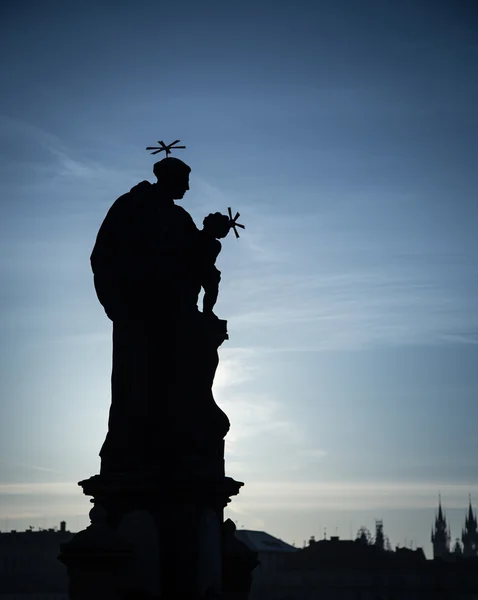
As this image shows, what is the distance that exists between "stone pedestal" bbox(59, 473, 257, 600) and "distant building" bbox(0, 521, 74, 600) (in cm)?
8127

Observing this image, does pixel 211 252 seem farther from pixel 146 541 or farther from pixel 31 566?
pixel 31 566

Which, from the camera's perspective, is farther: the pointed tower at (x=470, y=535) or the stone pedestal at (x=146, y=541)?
the pointed tower at (x=470, y=535)

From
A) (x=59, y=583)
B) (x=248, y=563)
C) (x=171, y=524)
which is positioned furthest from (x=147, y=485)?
(x=59, y=583)

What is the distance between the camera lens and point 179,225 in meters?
11.0

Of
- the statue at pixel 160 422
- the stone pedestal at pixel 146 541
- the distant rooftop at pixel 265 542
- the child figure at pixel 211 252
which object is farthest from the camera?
the distant rooftop at pixel 265 542

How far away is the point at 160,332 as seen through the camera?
10.4 meters

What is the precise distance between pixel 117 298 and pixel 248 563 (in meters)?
2.64

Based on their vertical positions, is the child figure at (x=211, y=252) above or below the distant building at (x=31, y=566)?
below

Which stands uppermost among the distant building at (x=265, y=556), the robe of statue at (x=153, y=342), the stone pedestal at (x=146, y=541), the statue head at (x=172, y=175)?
the distant building at (x=265, y=556)

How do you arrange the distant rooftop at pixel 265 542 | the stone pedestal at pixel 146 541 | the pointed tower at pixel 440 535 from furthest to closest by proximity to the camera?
the pointed tower at pixel 440 535 → the distant rooftop at pixel 265 542 → the stone pedestal at pixel 146 541

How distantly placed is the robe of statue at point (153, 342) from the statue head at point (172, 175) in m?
0.23

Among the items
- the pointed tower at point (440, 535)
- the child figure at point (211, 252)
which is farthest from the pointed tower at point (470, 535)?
the child figure at point (211, 252)

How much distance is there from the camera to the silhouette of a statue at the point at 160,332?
10.1 metres

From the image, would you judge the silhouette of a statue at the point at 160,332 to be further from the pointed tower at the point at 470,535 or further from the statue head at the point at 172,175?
the pointed tower at the point at 470,535
